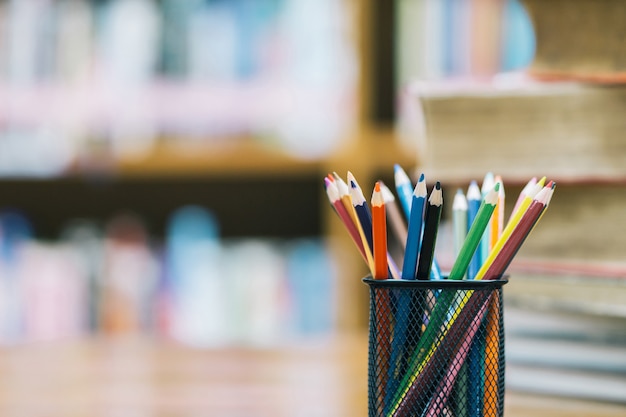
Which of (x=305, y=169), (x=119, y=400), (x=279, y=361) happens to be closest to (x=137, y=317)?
(x=305, y=169)

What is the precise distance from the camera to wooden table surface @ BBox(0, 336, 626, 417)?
583mm

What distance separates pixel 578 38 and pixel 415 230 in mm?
278

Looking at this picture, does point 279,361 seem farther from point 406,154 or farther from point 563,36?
point 406,154

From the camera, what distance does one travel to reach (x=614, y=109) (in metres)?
0.57

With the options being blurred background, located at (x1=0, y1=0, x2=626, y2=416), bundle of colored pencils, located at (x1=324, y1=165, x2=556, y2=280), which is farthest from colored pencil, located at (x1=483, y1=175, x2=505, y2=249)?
blurred background, located at (x1=0, y1=0, x2=626, y2=416)

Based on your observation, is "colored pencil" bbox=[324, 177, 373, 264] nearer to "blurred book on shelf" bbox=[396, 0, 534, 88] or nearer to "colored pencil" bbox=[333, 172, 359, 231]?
"colored pencil" bbox=[333, 172, 359, 231]

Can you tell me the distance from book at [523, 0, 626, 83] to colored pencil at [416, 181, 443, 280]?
24 centimetres

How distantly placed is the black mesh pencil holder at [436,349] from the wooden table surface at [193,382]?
0.15m

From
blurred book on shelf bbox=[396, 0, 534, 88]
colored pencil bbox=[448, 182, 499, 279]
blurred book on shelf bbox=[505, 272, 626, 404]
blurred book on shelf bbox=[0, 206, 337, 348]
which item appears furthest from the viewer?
blurred book on shelf bbox=[0, 206, 337, 348]

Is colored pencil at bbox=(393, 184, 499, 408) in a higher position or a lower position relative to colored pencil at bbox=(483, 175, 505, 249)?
lower

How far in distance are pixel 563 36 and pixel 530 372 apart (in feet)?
0.76

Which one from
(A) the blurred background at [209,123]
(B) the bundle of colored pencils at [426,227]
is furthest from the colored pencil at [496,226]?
(A) the blurred background at [209,123]

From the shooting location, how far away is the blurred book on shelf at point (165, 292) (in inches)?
60.4

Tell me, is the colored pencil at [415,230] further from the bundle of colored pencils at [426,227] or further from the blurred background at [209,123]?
the blurred background at [209,123]
